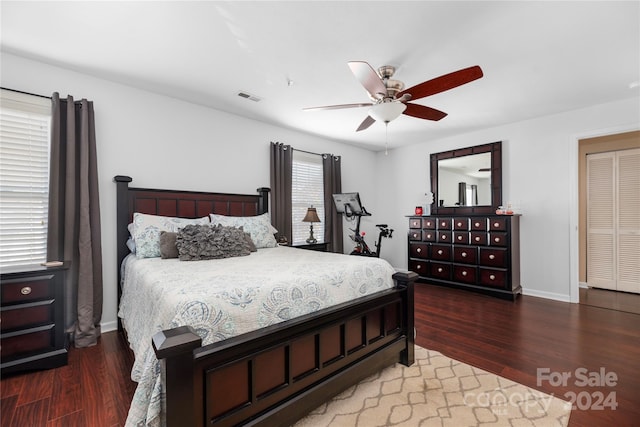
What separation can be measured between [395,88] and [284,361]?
2318 millimetres

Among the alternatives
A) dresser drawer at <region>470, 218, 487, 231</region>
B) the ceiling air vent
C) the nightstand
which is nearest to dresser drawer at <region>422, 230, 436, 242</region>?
dresser drawer at <region>470, 218, 487, 231</region>

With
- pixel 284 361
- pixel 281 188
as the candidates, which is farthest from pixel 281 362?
pixel 281 188

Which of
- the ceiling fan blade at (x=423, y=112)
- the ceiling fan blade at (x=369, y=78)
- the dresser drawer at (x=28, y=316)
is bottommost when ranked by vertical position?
the dresser drawer at (x=28, y=316)

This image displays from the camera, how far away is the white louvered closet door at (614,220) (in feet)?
14.0

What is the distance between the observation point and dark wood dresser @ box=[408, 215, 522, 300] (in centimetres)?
408

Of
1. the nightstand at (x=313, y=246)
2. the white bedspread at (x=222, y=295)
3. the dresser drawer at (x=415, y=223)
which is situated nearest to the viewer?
the white bedspread at (x=222, y=295)

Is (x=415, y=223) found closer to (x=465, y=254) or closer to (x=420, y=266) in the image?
(x=420, y=266)

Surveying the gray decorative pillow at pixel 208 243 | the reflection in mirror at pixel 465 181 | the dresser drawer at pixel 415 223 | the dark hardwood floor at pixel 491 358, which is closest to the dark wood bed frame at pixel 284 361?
the dark hardwood floor at pixel 491 358

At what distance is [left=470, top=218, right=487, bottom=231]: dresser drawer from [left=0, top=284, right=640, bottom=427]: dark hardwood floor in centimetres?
114

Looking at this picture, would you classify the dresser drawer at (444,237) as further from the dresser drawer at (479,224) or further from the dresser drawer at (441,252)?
the dresser drawer at (479,224)

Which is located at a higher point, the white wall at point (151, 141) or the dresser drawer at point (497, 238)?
the white wall at point (151, 141)

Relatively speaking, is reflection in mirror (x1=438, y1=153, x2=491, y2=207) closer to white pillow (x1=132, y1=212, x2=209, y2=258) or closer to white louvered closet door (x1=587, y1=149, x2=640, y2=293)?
white louvered closet door (x1=587, y1=149, x2=640, y2=293)

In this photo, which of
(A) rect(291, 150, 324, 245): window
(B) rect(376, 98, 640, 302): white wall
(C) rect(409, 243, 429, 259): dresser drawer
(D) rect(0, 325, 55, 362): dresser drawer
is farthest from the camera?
(C) rect(409, 243, 429, 259): dresser drawer

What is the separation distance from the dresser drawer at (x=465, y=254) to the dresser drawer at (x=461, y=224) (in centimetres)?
31
